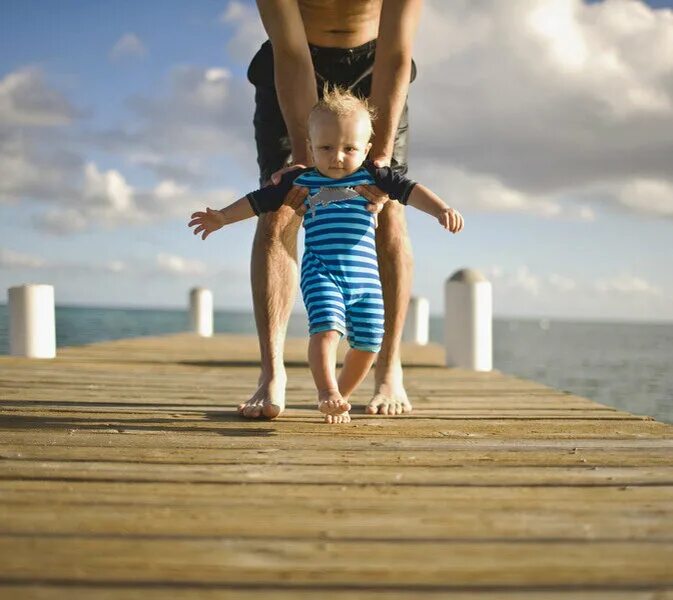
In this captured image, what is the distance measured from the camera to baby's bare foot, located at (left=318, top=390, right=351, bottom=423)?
2334 mm

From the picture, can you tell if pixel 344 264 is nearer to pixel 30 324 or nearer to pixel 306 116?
pixel 306 116

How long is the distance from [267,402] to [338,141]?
0.96 metres

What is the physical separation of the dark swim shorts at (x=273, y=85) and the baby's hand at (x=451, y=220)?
1.90 ft

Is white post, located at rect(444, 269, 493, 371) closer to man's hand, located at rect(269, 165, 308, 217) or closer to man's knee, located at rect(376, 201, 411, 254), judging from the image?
man's knee, located at rect(376, 201, 411, 254)

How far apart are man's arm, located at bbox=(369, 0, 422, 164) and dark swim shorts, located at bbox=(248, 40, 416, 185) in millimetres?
162

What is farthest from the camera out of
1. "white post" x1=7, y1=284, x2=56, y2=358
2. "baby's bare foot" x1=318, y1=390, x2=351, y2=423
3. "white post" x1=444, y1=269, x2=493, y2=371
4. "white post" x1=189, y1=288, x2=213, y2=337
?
"white post" x1=189, y1=288, x2=213, y2=337

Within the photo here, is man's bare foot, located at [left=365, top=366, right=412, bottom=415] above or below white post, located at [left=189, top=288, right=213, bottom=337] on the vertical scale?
below

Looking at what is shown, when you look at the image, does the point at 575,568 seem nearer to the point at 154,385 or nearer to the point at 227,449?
the point at 227,449

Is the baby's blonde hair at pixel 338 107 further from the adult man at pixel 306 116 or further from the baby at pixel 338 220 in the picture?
the adult man at pixel 306 116

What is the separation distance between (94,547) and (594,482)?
114 cm

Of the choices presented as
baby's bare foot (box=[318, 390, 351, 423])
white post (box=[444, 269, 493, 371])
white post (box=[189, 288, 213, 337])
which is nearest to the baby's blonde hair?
baby's bare foot (box=[318, 390, 351, 423])

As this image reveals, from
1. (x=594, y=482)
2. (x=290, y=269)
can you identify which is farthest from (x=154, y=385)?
(x=594, y=482)

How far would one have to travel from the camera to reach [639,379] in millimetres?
19188

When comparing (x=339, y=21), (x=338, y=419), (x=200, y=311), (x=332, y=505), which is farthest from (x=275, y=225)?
(x=200, y=311)
